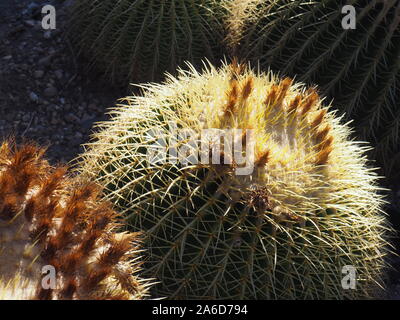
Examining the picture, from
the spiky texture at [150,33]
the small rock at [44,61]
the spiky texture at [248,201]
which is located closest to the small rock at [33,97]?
the small rock at [44,61]

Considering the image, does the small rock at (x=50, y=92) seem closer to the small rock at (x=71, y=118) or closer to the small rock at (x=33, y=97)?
the small rock at (x=33, y=97)

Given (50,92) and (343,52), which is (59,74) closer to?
(50,92)

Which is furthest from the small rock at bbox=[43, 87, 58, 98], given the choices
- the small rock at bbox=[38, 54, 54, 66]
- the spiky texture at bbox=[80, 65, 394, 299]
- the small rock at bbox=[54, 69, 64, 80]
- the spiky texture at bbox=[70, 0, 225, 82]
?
the spiky texture at bbox=[80, 65, 394, 299]

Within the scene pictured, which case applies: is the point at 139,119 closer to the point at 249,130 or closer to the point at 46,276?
the point at 249,130

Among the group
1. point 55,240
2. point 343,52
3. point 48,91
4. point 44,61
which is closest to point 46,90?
point 48,91

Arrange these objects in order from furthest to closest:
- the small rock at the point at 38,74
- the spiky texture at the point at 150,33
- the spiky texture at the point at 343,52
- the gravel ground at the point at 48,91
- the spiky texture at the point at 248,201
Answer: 1. the small rock at the point at 38,74
2. the gravel ground at the point at 48,91
3. the spiky texture at the point at 150,33
4. the spiky texture at the point at 343,52
5. the spiky texture at the point at 248,201

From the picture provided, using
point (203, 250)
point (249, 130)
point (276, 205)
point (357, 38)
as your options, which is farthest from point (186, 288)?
point (357, 38)
